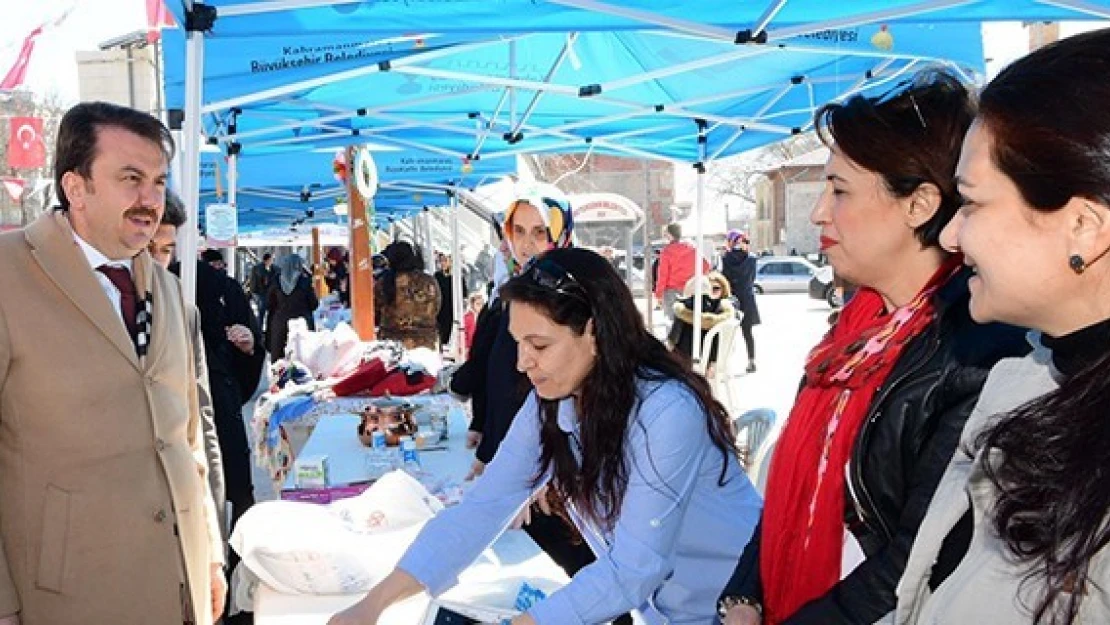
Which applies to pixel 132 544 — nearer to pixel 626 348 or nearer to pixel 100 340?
pixel 100 340

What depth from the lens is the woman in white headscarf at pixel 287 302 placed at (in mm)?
10352

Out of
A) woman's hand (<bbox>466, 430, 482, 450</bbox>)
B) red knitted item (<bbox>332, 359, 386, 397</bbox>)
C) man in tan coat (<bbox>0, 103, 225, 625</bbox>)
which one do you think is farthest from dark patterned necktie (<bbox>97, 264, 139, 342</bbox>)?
red knitted item (<bbox>332, 359, 386, 397</bbox>)

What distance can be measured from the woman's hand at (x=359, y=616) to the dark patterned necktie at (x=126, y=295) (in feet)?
2.96

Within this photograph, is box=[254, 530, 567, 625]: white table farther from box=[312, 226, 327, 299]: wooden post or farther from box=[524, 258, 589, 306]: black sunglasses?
box=[312, 226, 327, 299]: wooden post

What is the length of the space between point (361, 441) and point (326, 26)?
176cm

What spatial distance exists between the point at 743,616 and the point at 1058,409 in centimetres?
78

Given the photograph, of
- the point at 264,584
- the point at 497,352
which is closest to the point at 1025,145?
the point at 264,584

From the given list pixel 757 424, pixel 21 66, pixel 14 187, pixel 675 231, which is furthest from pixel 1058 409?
pixel 14 187

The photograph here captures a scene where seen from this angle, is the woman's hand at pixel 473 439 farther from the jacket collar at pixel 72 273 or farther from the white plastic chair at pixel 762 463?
the jacket collar at pixel 72 273

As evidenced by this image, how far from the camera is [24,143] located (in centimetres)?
1109

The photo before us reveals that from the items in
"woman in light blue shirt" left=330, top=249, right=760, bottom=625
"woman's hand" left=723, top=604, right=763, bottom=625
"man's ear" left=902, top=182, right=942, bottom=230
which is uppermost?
"man's ear" left=902, top=182, right=942, bottom=230

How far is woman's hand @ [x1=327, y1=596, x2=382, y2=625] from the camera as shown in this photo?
1729 millimetres

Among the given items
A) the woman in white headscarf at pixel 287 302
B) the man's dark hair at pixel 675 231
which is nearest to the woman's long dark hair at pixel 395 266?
the man's dark hair at pixel 675 231

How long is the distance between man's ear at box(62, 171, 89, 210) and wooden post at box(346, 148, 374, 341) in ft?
15.1
